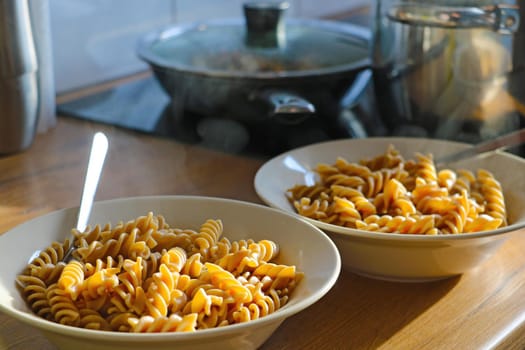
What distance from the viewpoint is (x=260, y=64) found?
1.32m

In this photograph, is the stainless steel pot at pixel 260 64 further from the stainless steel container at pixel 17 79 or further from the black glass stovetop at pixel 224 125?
the stainless steel container at pixel 17 79

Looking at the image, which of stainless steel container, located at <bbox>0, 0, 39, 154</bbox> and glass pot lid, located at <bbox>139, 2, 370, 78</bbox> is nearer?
stainless steel container, located at <bbox>0, 0, 39, 154</bbox>

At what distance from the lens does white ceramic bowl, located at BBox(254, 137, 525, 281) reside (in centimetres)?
78

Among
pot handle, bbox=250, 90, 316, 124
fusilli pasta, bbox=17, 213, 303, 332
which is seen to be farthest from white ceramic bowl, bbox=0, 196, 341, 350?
pot handle, bbox=250, 90, 316, 124

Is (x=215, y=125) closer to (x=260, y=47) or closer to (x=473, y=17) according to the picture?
(x=260, y=47)

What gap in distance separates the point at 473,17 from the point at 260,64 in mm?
382

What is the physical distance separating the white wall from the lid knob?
0.35m

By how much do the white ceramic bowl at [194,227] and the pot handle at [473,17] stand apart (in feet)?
1.46

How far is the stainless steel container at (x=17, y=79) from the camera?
1.09 metres

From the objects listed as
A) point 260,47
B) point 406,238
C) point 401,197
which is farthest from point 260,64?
point 406,238

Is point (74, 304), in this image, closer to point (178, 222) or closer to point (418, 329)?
point (178, 222)

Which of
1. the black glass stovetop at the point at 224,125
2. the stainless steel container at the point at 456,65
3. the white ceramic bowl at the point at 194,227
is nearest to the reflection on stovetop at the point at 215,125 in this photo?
the black glass stovetop at the point at 224,125

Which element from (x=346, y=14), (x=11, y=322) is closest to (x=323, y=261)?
(x=11, y=322)

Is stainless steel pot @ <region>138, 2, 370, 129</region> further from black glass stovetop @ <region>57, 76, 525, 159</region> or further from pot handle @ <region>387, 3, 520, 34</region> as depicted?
pot handle @ <region>387, 3, 520, 34</region>
